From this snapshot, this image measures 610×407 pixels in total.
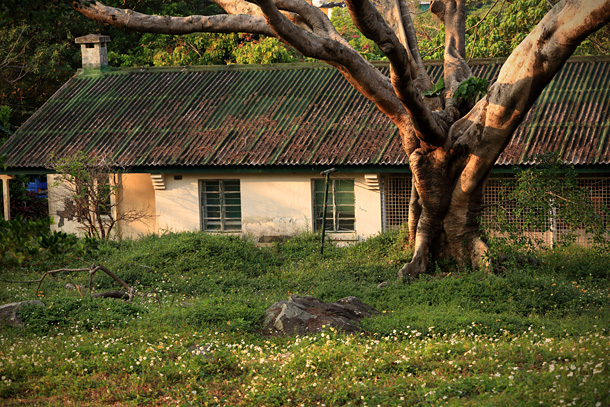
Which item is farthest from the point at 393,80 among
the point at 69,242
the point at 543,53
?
the point at 69,242

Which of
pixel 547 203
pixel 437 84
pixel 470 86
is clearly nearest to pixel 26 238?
pixel 470 86

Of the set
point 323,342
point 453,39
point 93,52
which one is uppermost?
point 93,52

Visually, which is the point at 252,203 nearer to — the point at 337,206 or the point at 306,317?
the point at 337,206

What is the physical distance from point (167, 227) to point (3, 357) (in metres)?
10.4

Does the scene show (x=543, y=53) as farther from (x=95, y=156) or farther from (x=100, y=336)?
(x=95, y=156)

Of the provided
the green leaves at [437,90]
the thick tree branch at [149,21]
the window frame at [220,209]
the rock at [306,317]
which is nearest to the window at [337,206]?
the window frame at [220,209]

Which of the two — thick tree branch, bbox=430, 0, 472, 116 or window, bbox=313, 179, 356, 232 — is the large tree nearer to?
A: thick tree branch, bbox=430, 0, 472, 116

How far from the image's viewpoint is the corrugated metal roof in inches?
673

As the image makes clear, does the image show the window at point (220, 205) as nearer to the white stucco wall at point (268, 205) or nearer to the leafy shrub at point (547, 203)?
the white stucco wall at point (268, 205)

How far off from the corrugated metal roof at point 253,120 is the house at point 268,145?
0.12 ft

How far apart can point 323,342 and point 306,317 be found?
891 mm

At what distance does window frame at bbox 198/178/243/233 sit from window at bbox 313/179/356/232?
6.72 ft

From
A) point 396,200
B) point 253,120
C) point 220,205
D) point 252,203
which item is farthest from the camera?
point 253,120

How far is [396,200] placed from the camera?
1750cm
